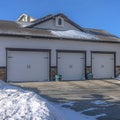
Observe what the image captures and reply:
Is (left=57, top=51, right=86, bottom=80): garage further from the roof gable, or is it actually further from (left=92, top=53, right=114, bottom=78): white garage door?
the roof gable

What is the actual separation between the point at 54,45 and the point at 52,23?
3.59 metres

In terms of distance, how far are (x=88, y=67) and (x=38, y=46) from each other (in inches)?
185

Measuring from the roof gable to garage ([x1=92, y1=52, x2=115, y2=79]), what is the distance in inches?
143

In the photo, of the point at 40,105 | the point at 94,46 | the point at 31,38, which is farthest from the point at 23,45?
the point at 40,105

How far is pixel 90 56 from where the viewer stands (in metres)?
24.4

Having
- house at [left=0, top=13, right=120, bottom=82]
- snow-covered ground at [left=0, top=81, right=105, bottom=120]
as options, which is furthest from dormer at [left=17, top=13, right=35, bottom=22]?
snow-covered ground at [left=0, top=81, right=105, bottom=120]

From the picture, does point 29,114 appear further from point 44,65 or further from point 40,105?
point 44,65

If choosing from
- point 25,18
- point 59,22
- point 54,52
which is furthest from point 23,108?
point 25,18

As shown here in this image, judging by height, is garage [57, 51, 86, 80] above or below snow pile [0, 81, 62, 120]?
above

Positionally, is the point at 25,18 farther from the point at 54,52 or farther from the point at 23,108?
the point at 23,108

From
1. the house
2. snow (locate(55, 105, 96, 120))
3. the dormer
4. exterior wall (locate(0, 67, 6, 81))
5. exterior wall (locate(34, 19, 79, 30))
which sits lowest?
snow (locate(55, 105, 96, 120))

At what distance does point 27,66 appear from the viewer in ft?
70.9

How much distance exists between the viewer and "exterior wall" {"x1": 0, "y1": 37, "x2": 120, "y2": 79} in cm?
2069

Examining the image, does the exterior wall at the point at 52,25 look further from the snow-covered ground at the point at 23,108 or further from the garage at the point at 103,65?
the snow-covered ground at the point at 23,108
